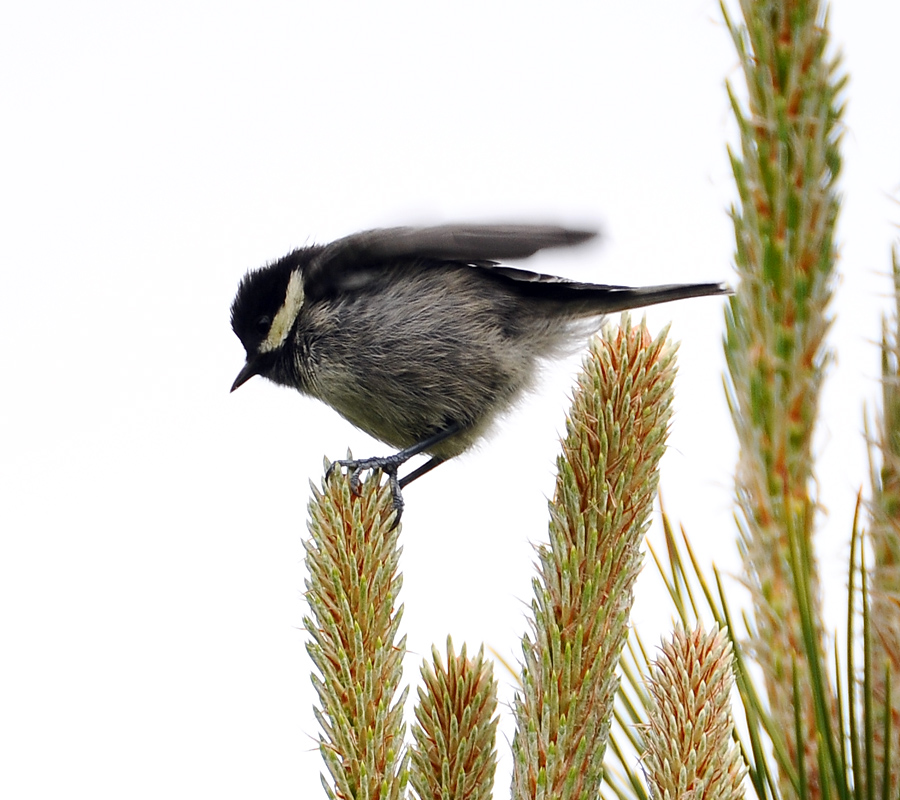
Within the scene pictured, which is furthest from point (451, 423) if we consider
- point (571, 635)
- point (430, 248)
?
point (571, 635)

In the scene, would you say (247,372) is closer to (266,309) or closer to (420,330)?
(266,309)

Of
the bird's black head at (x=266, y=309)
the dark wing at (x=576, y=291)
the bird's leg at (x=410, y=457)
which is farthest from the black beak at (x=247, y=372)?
the dark wing at (x=576, y=291)

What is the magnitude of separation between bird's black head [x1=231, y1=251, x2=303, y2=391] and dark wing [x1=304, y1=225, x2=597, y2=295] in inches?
4.1

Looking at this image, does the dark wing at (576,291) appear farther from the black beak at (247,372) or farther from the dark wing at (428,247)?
the black beak at (247,372)

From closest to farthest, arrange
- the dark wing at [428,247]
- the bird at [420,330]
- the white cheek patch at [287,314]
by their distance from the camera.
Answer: the dark wing at [428,247] < the bird at [420,330] < the white cheek patch at [287,314]

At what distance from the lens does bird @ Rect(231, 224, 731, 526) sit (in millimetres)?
3244

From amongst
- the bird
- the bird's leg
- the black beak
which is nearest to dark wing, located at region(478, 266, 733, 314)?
the bird

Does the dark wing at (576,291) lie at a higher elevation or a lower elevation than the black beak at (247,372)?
higher

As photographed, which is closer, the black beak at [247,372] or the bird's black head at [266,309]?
the bird's black head at [266,309]

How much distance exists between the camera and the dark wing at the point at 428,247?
271 centimetres

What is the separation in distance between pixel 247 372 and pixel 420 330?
2.55 feet

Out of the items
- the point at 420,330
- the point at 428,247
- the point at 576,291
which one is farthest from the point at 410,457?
the point at 576,291

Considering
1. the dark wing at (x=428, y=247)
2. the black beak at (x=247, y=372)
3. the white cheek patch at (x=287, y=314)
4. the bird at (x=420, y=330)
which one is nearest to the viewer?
the dark wing at (x=428, y=247)

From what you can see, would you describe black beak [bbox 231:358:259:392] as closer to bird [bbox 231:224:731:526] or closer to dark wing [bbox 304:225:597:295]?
bird [bbox 231:224:731:526]
